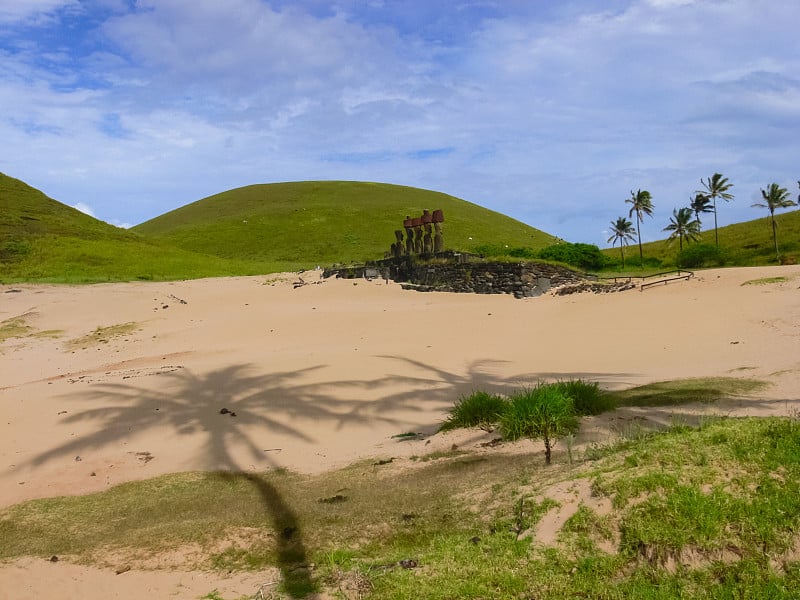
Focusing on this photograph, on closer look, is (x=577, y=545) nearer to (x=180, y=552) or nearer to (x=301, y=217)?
(x=180, y=552)

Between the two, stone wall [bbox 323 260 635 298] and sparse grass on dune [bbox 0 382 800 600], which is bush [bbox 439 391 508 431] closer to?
sparse grass on dune [bbox 0 382 800 600]

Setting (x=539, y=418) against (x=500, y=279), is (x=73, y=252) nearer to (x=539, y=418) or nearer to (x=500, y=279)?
(x=500, y=279)

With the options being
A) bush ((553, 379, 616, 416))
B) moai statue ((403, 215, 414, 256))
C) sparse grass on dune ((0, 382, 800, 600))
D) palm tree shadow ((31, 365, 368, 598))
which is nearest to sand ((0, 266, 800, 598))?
palm tree shadow ((31, 365, 368, 598))

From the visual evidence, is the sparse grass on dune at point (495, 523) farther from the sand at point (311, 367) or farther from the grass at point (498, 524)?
the sand at point (311, 367)

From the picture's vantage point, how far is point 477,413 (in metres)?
8.16

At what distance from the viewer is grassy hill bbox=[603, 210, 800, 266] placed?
2019 inches

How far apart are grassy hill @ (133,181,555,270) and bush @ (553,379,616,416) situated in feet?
131

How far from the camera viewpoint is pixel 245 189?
4013 inches

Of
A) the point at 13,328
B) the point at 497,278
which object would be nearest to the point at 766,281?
the point at 497,278

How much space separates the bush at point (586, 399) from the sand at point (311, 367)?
0.36 m

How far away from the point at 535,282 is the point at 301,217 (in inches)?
2331

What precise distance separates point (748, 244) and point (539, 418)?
212ft

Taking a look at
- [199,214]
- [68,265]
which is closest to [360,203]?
[199,214]

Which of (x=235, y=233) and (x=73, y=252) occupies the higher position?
(x=235, y=233)
